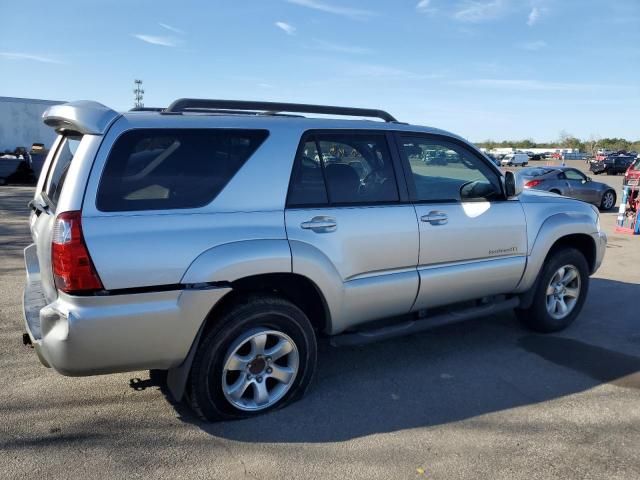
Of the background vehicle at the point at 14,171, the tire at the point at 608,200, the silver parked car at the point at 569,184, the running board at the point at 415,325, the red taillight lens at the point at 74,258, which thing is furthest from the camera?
the background vehicle at the point at 14,171

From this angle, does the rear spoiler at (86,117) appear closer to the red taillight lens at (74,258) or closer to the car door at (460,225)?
the red taillight lens at (74,258)

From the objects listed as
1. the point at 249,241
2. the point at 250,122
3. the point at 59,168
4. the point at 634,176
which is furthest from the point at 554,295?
the point at 634,176

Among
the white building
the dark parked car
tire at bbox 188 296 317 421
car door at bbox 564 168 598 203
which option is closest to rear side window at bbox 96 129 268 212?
tire at bbox 188 296 317 421

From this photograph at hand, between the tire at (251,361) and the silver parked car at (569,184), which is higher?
the silver parked car at (569,184)

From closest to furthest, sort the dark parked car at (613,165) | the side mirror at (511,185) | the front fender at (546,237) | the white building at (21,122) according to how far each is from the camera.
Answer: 1. the side mirror at (511,185)
2. the front fender at (546,237)
3. the white building at (21,122)
4. the dark parked car at (613,165)

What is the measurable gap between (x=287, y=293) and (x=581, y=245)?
3175 millimetres

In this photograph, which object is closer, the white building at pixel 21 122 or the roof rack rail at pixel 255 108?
the roof rack rail at pixel 255 108

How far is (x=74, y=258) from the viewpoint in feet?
8.77

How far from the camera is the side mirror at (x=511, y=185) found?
169 inches

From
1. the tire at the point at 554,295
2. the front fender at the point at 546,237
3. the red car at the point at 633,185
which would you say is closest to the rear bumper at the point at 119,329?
the front fender at the point at 546,237

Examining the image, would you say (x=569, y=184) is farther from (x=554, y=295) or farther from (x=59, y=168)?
(x=59, y=168)

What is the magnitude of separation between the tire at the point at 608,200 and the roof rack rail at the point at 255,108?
14850 millimetres

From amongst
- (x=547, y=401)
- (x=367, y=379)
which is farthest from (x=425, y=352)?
(x=547, y=401)

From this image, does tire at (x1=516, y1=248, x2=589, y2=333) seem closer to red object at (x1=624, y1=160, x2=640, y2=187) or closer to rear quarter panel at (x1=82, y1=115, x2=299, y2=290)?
rear quarter panel at (x1=82, y1=115, x2=299, y2=290)
